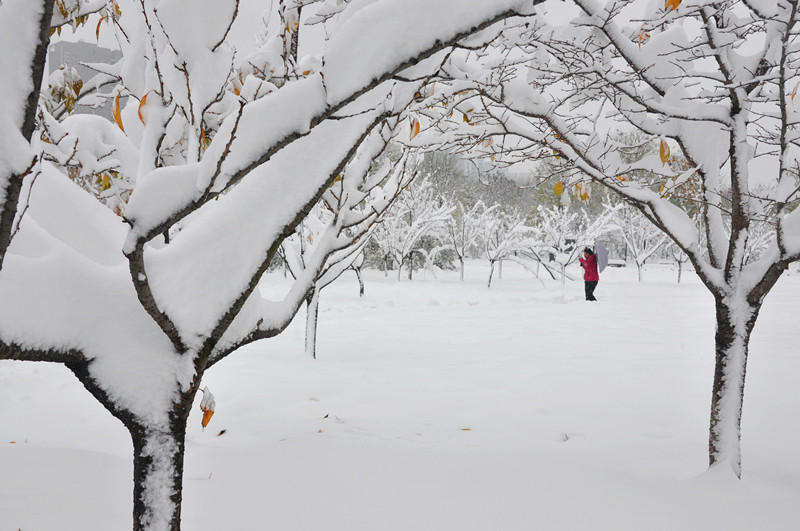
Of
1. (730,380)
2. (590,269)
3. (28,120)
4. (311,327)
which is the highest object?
(28,120)

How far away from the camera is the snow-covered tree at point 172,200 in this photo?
4.29 feet

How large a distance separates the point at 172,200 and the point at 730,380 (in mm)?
3303

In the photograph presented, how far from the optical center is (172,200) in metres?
1.31

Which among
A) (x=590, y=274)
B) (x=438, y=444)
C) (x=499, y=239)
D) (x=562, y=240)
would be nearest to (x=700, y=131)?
(x=438, y=444)

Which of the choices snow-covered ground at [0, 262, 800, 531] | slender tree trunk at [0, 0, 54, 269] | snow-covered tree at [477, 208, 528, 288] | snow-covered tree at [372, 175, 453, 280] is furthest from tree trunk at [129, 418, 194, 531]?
snow-covered tree at [477, 208, 528, 288]

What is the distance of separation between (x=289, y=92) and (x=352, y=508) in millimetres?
1994

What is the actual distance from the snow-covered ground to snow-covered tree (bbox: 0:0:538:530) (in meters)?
0.98

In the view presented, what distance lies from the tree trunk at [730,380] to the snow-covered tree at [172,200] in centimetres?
252

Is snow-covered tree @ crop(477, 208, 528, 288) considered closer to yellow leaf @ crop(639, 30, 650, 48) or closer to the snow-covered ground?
the snow-covered ground

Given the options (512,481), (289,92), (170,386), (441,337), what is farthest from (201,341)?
(441,337)

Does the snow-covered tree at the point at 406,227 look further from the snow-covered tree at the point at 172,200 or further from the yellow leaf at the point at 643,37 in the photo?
the snow-covered tree at the point at 172,200

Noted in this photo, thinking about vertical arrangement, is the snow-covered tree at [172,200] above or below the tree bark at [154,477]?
above

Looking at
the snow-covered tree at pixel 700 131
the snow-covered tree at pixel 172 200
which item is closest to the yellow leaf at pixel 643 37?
the snow-covered tree at pixel 700 131

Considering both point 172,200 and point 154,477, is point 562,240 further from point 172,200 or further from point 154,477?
point 172,200
